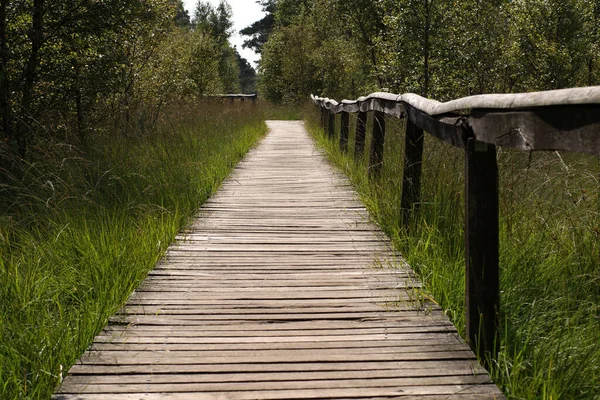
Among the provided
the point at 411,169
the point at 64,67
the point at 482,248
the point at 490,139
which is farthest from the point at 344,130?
the point at 490,139

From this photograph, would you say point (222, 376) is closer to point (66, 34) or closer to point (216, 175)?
point (216, 175)

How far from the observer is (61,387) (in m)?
2.12

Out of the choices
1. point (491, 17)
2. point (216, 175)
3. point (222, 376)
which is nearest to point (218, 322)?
point (222, 376)

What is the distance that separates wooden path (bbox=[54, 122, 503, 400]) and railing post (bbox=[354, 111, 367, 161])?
2953 mm

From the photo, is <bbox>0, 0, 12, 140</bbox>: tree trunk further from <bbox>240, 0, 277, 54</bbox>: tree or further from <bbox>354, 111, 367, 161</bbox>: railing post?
<bbox>240, 0, 277, 54</bbox>: tree

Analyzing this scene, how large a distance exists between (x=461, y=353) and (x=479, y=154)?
799mm

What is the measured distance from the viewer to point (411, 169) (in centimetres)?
411

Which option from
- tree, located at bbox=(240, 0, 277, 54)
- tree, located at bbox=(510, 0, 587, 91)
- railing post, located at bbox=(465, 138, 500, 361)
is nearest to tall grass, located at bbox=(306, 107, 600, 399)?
railing post, located at bbox=(465, 138, 500, 361)

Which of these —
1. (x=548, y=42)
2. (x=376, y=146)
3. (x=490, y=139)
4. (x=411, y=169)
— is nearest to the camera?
(x=490, y=139)

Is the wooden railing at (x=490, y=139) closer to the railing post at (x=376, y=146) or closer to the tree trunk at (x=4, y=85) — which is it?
the railing post at (x=376, y=146)

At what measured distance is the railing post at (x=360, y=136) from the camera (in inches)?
→ 289

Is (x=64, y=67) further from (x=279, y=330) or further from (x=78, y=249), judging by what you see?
(x=279, y=330)

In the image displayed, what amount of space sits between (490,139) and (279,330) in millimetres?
1221

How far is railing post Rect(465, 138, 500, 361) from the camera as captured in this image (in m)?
2.37
